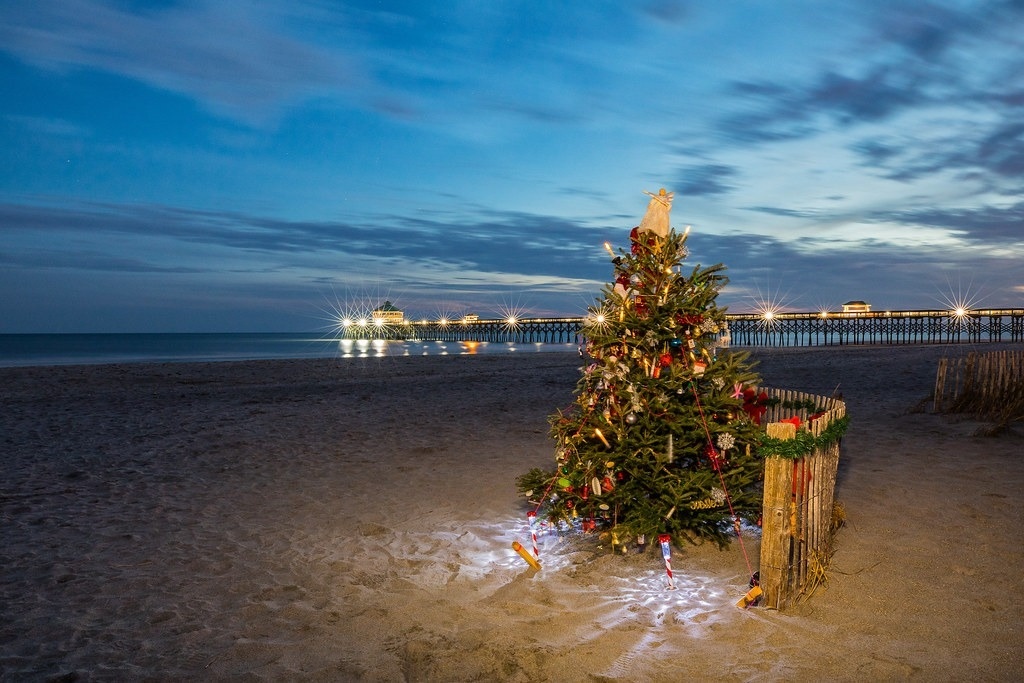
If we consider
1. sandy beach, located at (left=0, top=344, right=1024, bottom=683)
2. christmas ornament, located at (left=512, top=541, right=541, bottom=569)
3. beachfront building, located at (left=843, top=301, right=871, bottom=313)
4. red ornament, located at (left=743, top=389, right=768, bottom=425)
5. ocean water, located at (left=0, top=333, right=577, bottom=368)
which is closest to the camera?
sandy beach, located at (left=0, top=344, right=1024, bottom=683)

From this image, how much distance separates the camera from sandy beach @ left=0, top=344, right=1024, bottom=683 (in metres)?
3.87

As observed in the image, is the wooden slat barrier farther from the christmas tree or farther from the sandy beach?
the christmas tree

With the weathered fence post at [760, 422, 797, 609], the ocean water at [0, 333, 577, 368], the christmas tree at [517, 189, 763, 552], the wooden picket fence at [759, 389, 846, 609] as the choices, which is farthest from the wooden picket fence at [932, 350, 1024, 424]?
the ocean water at [0, 333, 577, 368]

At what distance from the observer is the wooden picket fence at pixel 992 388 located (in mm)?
10944

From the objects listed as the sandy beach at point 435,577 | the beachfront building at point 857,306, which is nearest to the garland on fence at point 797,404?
the sandy beach at point 435,577

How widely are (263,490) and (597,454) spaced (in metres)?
4.65

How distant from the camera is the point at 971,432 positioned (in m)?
10.5

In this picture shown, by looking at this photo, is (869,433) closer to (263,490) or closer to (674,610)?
(674,610)

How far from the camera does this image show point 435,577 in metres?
5.20

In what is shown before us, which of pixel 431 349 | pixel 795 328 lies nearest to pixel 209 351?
pixel 431 349

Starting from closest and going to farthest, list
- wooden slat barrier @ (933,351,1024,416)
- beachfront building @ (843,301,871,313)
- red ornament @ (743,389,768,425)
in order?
1. red ornament @ (743,389,768,425)
2. wooden slat barrier @ (933,351,1024,416)
3. beachfront building @ (843,301,871,313)

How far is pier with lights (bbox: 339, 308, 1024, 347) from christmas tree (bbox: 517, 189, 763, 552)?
49.4m

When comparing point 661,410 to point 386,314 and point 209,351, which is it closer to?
point 209,351

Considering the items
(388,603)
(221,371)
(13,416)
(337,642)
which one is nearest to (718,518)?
(388,603)
